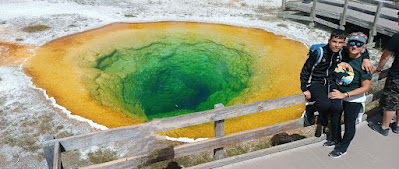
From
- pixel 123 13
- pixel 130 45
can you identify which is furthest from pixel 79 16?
pixel 130 45

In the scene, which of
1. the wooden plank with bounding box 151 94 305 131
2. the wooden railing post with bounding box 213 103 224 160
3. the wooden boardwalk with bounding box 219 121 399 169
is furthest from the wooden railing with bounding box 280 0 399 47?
the wooden railing post with bounding box 213 103 224 160

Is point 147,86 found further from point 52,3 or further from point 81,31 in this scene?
point 52,3

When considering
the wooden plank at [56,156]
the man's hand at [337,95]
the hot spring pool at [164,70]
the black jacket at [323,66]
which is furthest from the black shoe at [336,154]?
the wooden plank at [56,156]

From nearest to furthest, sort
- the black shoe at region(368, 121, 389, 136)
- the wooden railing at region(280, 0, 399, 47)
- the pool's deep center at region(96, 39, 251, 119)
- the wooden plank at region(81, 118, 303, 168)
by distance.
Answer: the wooden plank at region(81, 118, 303, 168)
the black shoe at region(368, 121, 389, 136)
the pool's deep center at region(96, 39, 251, 119)
the wooden railing at region(280, 0, 399, 47)

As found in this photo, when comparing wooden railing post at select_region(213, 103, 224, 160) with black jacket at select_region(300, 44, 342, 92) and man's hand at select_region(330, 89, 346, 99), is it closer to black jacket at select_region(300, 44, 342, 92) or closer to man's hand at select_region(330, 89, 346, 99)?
black jacket at select_region(300, 44, 342, 92)

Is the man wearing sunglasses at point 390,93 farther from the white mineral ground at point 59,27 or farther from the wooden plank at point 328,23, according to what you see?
the wooden plank at point 328,23

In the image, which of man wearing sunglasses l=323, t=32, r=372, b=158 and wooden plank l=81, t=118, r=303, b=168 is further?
man wearing sunglasses l=323, t=32, r=372, b=158

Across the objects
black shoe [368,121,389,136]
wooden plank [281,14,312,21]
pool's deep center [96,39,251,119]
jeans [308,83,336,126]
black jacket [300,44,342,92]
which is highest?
wooden plank [281,14,312,21]
